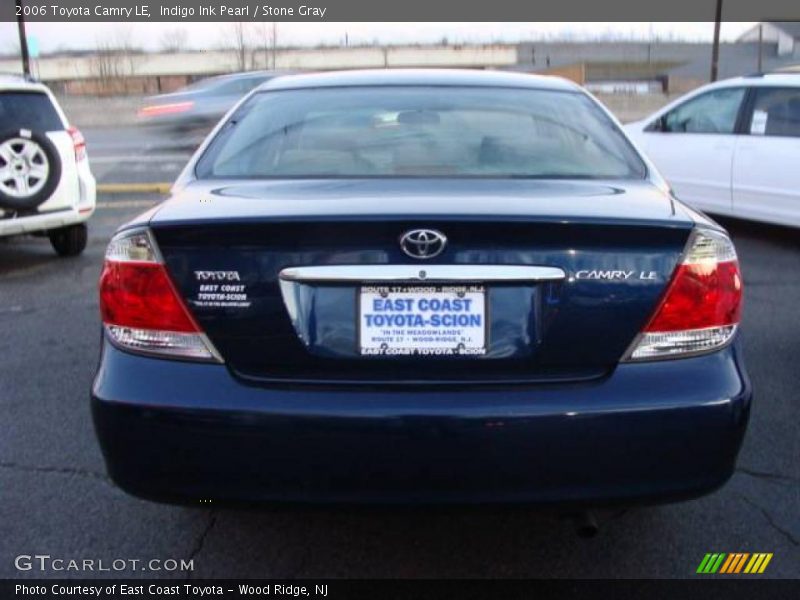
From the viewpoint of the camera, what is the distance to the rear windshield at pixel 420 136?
2943mm

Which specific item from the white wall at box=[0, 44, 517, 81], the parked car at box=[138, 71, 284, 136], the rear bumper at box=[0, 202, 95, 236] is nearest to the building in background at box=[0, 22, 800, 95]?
the white wall at box=[0, 44, 517, 81]

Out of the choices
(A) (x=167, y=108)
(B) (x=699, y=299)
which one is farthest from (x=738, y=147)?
(A) (x=167, y=108)

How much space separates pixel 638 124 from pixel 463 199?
307 inches

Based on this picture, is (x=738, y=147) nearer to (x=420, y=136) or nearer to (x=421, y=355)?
(x=420, y=136)

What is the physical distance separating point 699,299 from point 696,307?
2 cm

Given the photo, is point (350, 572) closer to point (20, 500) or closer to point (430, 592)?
point (430, 592)

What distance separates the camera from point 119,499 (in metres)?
3.15

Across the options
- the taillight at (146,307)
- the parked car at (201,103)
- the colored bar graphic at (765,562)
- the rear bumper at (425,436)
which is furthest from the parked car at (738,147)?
the parked car at (201,103)

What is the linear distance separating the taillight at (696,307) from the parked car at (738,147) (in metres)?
5.62

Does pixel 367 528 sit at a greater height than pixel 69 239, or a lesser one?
greater

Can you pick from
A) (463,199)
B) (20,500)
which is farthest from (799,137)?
(20,500)

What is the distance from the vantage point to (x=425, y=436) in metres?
2.19

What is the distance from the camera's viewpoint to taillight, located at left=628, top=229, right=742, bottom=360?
2.29 metres

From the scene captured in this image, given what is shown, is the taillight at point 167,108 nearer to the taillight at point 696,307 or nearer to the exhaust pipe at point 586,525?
the exhaust pipe at point 586,525
